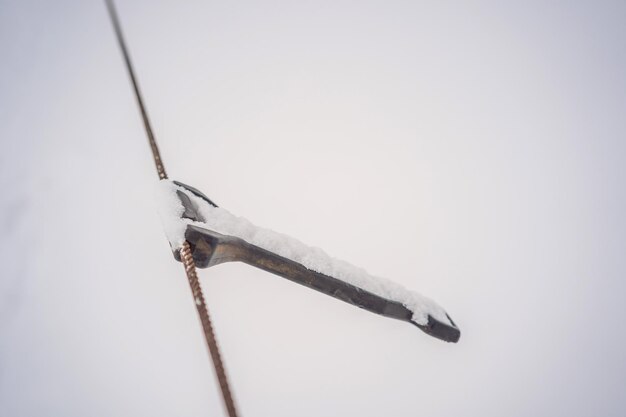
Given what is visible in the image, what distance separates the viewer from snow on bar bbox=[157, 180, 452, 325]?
5.34 feet

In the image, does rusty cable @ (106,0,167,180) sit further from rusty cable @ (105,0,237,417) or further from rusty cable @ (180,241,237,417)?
rusty cable @ (180,241,237,417)

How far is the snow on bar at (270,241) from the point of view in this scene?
5.34ft

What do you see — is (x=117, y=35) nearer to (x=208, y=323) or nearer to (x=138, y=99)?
(x=138, y=99)

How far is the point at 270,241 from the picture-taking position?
2.08m

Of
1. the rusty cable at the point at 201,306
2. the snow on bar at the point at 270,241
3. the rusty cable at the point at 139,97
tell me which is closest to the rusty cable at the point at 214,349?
the rusty cable at the point at 201,306

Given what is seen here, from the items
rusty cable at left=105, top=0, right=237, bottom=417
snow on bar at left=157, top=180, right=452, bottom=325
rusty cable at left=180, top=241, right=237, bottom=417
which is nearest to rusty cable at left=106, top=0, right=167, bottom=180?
rusty cable at left=105, top=0, right=237, bottom=417

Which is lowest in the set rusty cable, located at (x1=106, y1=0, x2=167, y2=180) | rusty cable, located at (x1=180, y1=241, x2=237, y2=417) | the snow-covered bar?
rusty cable, located at (x1=180, y1=241, x2=237, y2=417)

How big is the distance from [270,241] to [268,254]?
0.15m

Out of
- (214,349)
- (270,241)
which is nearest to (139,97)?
(270,241)

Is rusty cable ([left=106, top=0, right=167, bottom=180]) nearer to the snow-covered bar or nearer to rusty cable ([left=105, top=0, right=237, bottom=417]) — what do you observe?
rusty cable ([left=105, top=0, right=237, bottom=417])

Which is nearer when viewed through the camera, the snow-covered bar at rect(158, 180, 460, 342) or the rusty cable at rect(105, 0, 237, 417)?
the rusty cable at rect(105, 0, 237, 417)

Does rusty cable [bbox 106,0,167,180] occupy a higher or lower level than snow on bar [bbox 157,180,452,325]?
higher

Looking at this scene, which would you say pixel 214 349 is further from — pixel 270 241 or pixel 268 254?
pixel 270 241

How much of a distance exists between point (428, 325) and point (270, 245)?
1.78m
